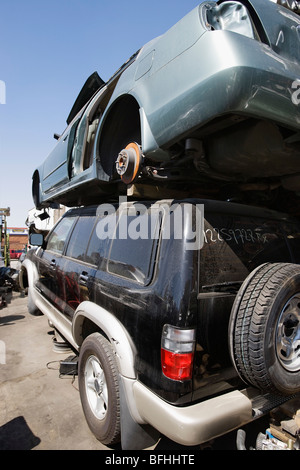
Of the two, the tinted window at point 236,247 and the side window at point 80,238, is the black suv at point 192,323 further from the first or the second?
the side window at point 80,238

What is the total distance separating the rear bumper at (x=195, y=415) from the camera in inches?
61.7

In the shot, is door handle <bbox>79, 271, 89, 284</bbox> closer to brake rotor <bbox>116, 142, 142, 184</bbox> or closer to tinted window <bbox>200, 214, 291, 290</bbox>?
brake rotor <bbox>116, 142, 142, 184</bbox>

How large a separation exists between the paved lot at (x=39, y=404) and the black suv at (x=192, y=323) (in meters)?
0.27

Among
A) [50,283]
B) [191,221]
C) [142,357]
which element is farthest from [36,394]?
[191,221]

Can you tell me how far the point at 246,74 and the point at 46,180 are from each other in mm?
4544

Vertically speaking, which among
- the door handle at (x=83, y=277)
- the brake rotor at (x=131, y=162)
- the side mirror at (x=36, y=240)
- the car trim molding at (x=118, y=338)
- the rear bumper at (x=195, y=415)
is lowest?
the rear bumper at (x=195, y=415)

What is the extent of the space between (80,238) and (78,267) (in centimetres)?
44

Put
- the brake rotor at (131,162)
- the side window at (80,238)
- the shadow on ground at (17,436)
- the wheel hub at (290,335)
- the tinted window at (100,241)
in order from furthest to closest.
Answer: the side window at (80,238) → the tinted window at (100,241) → the brake rotor at (131,162) → the shadow on ground at (17,436) → the wheel hub at (290,335)

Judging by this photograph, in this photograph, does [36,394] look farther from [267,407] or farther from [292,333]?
[292,333]

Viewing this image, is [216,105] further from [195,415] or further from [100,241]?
[195,415]

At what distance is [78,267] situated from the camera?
2.90 meters

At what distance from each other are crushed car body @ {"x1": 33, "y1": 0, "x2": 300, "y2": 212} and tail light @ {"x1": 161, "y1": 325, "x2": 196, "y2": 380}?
4.03 ft

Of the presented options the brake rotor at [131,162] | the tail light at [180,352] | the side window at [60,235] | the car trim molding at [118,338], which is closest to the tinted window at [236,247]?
the tail light at [180,352]

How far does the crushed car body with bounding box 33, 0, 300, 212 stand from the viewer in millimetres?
1630
